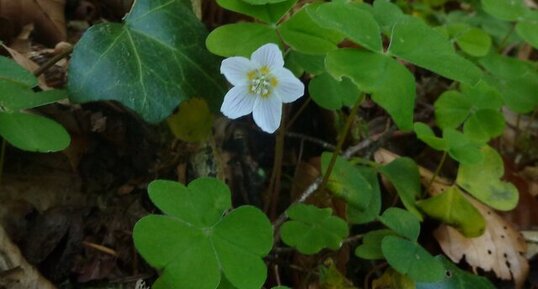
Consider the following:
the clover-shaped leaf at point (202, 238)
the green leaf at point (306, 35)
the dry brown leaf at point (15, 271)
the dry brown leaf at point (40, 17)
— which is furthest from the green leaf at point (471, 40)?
the dry brown leaf at point (15, 271)

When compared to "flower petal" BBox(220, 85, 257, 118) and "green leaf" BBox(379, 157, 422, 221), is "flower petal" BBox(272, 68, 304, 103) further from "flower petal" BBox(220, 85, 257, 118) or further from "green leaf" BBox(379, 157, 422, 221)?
"green leaf" BBox(379, 157, 422, 221)

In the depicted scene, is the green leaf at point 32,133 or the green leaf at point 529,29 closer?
the green leaf at point 32,133

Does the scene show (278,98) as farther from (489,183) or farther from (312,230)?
(489,183)

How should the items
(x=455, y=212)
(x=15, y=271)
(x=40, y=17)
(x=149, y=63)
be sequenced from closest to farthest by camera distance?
(x=15, y=271) → (x=149, y=63) → (x=455, y=212) → (x=40, y=17)

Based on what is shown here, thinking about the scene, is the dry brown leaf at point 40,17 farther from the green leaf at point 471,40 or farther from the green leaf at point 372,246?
the green leaf at point 471,40

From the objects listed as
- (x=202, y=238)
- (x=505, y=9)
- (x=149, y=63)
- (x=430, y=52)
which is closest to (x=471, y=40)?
(x=505, y=9)

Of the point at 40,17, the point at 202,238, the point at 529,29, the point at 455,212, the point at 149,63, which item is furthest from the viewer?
the point at 529,29
